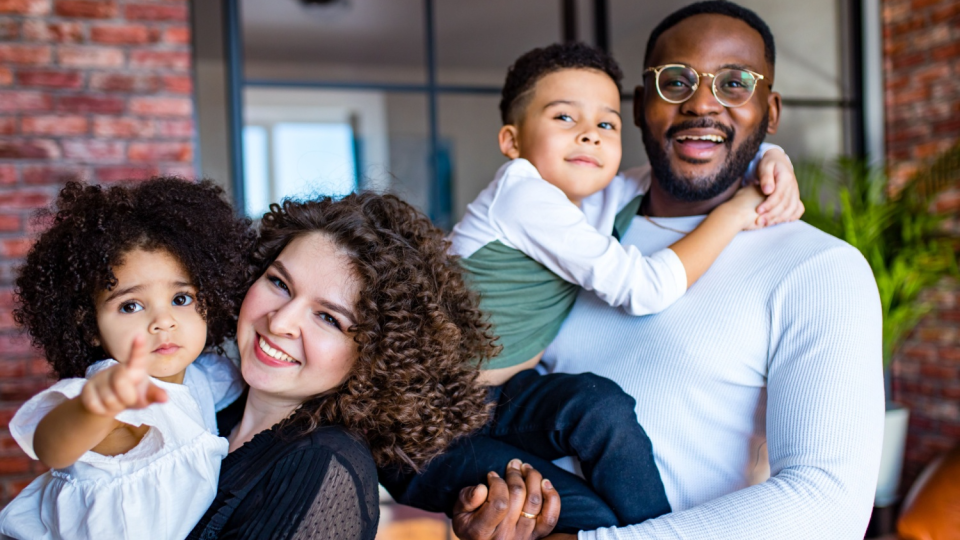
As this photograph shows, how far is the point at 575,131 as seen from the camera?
1618 mm

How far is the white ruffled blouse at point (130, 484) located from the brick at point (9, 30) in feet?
7.21

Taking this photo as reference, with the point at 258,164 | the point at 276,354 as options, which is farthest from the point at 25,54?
the point at 258,164

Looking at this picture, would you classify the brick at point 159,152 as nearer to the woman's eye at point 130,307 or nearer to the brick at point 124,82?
the brick at point 124,82

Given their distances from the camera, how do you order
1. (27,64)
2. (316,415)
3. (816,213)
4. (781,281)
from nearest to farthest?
1. (316,415)
2. (781,281)
3. (27,64)
4. (816,213)

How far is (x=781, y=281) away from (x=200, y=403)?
3.56 feet

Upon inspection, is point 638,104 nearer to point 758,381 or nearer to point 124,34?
point 758,381

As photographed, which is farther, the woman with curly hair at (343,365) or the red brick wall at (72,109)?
the red brick wall at (72,109)

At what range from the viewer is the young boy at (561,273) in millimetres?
1327

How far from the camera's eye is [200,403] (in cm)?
127

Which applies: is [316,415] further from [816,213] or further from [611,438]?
[816,213]

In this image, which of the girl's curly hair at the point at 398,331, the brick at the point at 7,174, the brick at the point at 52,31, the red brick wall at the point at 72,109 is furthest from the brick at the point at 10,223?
the girl's curly hair at the point at 398,331

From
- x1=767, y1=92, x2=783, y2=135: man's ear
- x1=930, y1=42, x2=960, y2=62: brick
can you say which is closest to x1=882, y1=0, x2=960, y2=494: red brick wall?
x1=930, y1=42, x2=960, y2=62: brick

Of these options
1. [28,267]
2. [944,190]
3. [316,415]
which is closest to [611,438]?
[316,415]

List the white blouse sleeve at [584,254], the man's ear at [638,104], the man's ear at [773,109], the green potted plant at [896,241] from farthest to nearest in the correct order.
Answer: the green potted plant at [896,241], the man's ear at [638,104], the man's ear at [773,109], the white blouse sleeve at [584,254]
